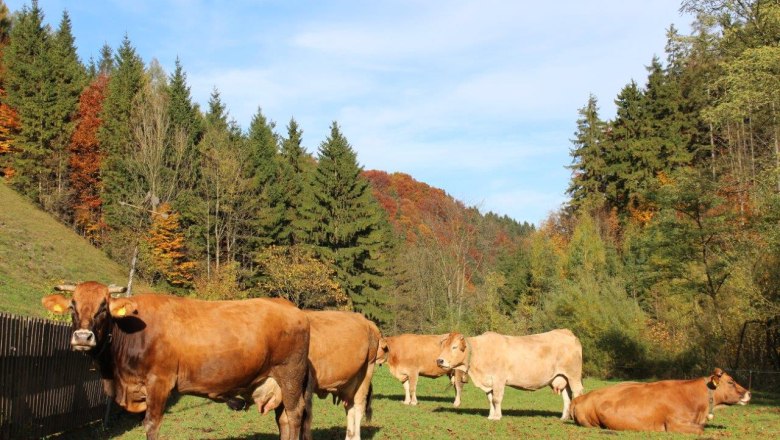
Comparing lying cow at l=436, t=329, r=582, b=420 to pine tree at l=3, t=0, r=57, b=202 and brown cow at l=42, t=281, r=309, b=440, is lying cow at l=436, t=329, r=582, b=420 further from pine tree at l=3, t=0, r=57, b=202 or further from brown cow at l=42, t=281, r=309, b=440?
pine tree at l=3, t=0, r=57, b=202

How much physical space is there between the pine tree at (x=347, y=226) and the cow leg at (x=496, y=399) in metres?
39.4

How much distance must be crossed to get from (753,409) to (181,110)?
5218cm

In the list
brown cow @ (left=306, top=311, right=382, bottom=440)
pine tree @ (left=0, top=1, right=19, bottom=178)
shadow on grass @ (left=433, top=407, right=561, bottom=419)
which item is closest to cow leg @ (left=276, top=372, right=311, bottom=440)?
brown cow @ (left=306, top=311, right=382, bottom=440)

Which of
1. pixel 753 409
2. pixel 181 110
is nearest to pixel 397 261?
pixel 181 110

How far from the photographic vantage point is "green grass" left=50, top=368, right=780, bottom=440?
12977mm

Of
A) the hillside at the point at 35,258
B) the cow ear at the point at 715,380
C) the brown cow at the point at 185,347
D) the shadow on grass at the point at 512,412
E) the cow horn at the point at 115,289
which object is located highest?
the hillside at the point at 35,258

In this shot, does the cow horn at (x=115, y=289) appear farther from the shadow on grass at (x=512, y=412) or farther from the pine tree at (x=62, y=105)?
the pine tree at (x=62, y=105)

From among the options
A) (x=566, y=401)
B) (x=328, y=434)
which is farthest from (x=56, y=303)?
(x=566, y=401)

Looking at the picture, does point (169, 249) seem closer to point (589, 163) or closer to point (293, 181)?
point (293, 181)

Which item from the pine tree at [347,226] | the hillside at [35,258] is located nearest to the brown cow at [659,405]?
the hillside at [35,258]

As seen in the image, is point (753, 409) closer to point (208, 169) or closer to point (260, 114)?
point (208, 169)

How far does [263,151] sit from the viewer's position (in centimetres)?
6469

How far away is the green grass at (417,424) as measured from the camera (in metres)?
13.0

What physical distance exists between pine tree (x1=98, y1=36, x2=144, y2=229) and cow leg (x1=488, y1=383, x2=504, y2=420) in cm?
4368
